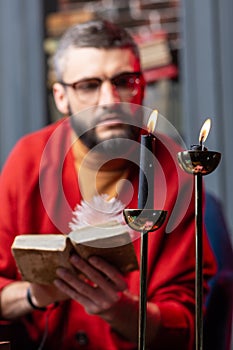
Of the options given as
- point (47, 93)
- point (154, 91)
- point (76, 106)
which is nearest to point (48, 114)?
point (47, 93)

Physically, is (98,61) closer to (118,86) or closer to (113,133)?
(118,86)

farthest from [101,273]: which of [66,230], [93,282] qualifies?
[66,230]

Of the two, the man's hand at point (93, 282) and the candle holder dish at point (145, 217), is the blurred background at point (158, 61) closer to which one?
the man's hand at point (93, 282)

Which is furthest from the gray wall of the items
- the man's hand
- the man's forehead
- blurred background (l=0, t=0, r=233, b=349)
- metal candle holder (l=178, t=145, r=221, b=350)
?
metal candle holder (l=178, t=145, r=221, b=350)

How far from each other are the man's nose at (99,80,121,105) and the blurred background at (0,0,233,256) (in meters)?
1.07

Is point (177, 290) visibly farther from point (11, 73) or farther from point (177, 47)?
point (11, 73)

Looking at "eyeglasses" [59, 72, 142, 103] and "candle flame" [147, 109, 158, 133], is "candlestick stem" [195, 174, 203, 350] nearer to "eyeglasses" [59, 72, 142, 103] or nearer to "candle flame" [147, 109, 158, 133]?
"candle flame" [147, 109, 158, 133]

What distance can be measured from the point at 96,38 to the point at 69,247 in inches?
22.4

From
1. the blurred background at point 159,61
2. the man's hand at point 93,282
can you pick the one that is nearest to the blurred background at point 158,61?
the blurred background at point 159,61

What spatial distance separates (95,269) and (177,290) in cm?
28

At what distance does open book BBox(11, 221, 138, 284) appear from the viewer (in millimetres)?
1293

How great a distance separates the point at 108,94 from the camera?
166 cm

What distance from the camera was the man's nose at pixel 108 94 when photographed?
165 centimetres

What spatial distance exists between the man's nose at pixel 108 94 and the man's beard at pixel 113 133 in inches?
0.8
